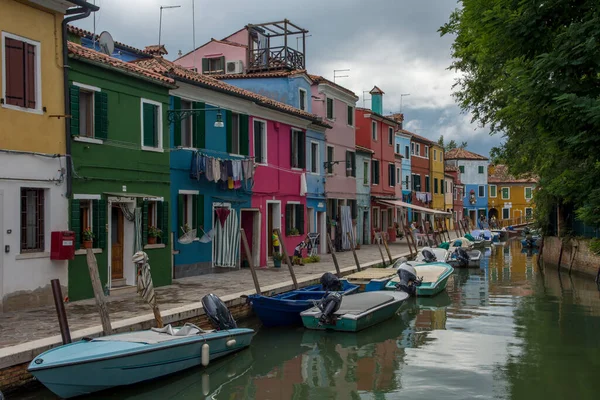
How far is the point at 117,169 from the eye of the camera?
1595 centimetres

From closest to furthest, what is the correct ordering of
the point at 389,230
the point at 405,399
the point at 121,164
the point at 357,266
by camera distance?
1. the point at 405,399
2. the point at 121,164
3. the point at 357,266
4. the point at 389,230

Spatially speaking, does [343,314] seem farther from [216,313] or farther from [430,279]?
[430,279]

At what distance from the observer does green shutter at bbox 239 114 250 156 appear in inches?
891

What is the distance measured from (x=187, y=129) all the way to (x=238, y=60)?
39.4 ft

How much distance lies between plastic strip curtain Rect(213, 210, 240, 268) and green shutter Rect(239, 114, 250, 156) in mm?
2628

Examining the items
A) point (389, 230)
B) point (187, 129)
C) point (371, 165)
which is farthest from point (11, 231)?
point (389, 230)

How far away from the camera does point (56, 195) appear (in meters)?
13.9

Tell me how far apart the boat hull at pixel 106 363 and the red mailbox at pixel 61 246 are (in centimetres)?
395

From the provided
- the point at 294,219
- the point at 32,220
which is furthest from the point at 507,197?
the point at 32,220

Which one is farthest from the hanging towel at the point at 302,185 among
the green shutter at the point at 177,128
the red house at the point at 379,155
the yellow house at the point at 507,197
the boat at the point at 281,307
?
the yellow house at the point at 507,197

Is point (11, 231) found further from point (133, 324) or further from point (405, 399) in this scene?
point (405, 399)

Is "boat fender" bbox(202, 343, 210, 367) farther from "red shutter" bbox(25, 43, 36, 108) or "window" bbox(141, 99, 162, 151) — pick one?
"window" bbox(141, 99, 162, 151)

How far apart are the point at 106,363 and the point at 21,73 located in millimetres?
6573

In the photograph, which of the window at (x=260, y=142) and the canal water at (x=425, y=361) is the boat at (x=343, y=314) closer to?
the canal water at (x=425, y=361)
